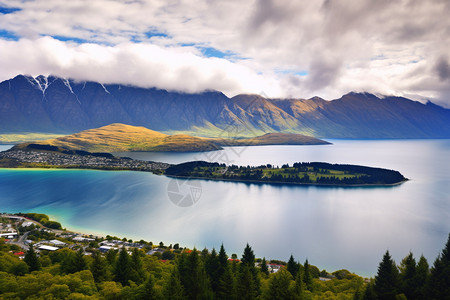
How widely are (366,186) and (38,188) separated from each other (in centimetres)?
10178

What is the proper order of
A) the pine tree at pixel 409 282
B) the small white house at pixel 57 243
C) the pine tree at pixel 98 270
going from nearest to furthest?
the pine tree at pixel 409 282 < the pine tree at pixel 98 270 < the small white house at pixel 57 243

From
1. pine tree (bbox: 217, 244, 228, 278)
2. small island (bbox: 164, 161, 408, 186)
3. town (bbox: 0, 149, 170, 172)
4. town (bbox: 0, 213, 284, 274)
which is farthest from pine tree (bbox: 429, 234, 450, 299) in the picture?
town (bbox: 0, 149, 170, 172)

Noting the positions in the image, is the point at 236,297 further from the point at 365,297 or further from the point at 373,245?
the point at 373,245

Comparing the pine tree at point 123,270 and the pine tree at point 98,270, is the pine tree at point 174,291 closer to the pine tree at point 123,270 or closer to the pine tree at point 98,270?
the pine tree at point 123,270

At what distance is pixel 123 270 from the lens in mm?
24703

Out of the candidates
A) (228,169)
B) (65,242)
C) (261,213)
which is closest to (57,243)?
(65,242)

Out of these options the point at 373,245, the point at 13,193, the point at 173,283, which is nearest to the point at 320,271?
the point at 373,245

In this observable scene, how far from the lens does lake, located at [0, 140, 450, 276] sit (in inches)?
1839

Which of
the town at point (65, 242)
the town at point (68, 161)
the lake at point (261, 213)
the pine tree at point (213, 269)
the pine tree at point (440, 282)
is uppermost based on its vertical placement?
the town at point (68, 161)

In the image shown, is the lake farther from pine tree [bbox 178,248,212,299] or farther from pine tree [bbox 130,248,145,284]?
pine tree [bbox 178,248,212,299]

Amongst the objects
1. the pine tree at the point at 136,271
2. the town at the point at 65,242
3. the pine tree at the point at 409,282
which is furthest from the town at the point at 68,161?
the pine tree at the point at 409,282

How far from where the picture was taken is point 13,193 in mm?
82500

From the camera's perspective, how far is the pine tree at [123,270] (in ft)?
80.3

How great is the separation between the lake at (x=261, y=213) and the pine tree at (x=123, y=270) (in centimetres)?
2239
